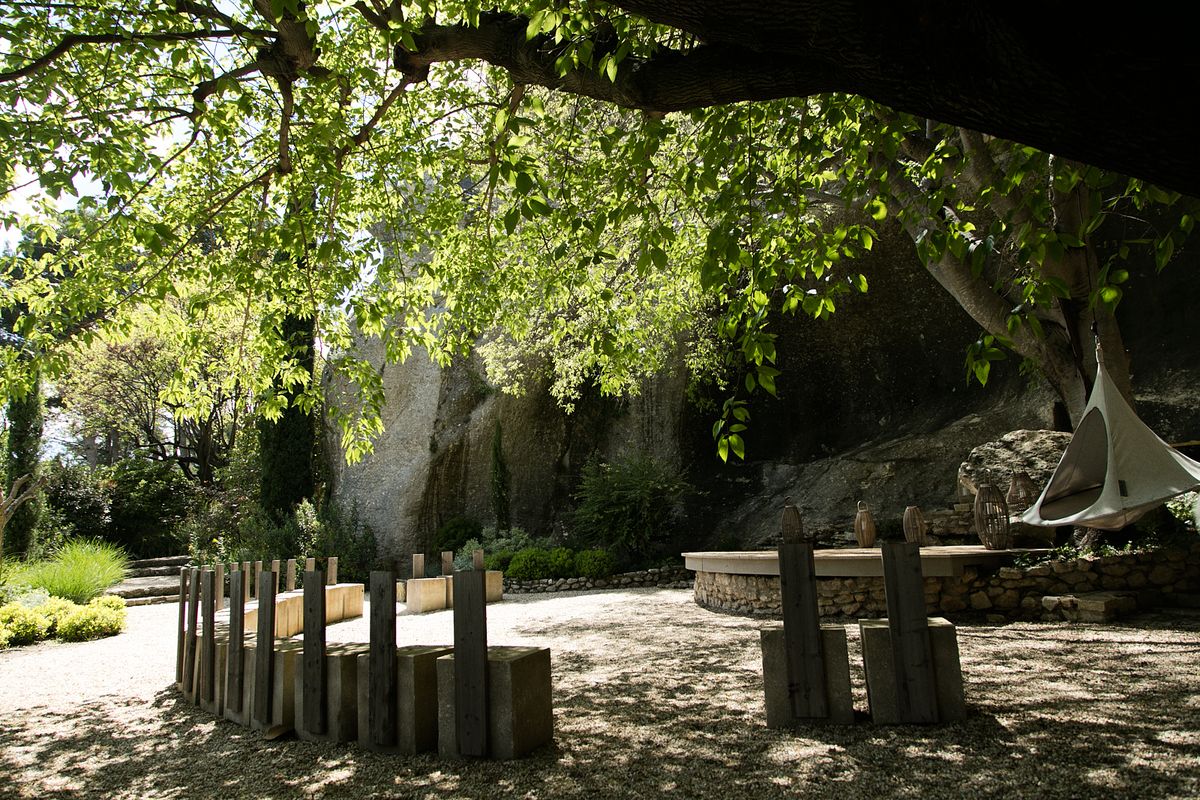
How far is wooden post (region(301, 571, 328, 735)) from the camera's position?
3477 millimetres

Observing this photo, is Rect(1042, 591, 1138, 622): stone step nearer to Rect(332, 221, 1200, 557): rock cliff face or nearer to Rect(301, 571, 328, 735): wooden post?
Rect(332, 221, 1200, 557): rock cliff face

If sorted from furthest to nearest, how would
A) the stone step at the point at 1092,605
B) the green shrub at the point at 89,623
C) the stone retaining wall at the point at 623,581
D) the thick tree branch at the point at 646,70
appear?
the stone retaining wall at the point at 623,581, the green shrub at the point at 89,623, the stone step at the point at 1092,605, the thick tree branch at the point at 646,70

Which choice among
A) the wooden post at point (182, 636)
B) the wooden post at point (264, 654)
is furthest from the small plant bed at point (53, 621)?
the wooden post at point (264, 654)

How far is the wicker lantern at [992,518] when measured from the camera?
7020 millimetres

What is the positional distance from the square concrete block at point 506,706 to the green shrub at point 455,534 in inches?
444

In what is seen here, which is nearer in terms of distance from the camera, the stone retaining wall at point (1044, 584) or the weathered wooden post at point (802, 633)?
the weathered wooden post at point (802, 633)

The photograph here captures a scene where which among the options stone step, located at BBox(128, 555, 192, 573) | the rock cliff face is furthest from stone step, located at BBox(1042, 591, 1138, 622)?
stone step, located at BBox(128, 555, 192, 573)

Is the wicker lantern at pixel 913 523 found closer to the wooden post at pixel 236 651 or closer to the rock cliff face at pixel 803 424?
the rock cliff face at pixel 803 424

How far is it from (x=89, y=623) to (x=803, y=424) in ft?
39.2

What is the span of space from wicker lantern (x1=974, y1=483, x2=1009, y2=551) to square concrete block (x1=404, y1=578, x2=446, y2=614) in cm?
679

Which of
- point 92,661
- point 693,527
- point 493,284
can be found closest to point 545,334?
point 693,527

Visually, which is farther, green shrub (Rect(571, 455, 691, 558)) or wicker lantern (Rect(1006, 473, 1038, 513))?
green shrub (Rect(571, 455, 691, 558))

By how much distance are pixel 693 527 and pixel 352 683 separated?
10.5 meters

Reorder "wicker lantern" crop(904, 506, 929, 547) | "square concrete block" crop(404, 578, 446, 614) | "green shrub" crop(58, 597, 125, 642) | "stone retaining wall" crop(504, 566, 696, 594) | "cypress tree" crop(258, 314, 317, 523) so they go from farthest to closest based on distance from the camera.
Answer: "cypress tree" crop(258, 314, 317, 523), "stone retaining wall" crop(504, 566, 696, 594), "square concrete block" crop(404, 578, 446, 614), "green shrub" crop(58, 597, 125, 642), "wicker lantern" crop(904, 506, 929, 547)
